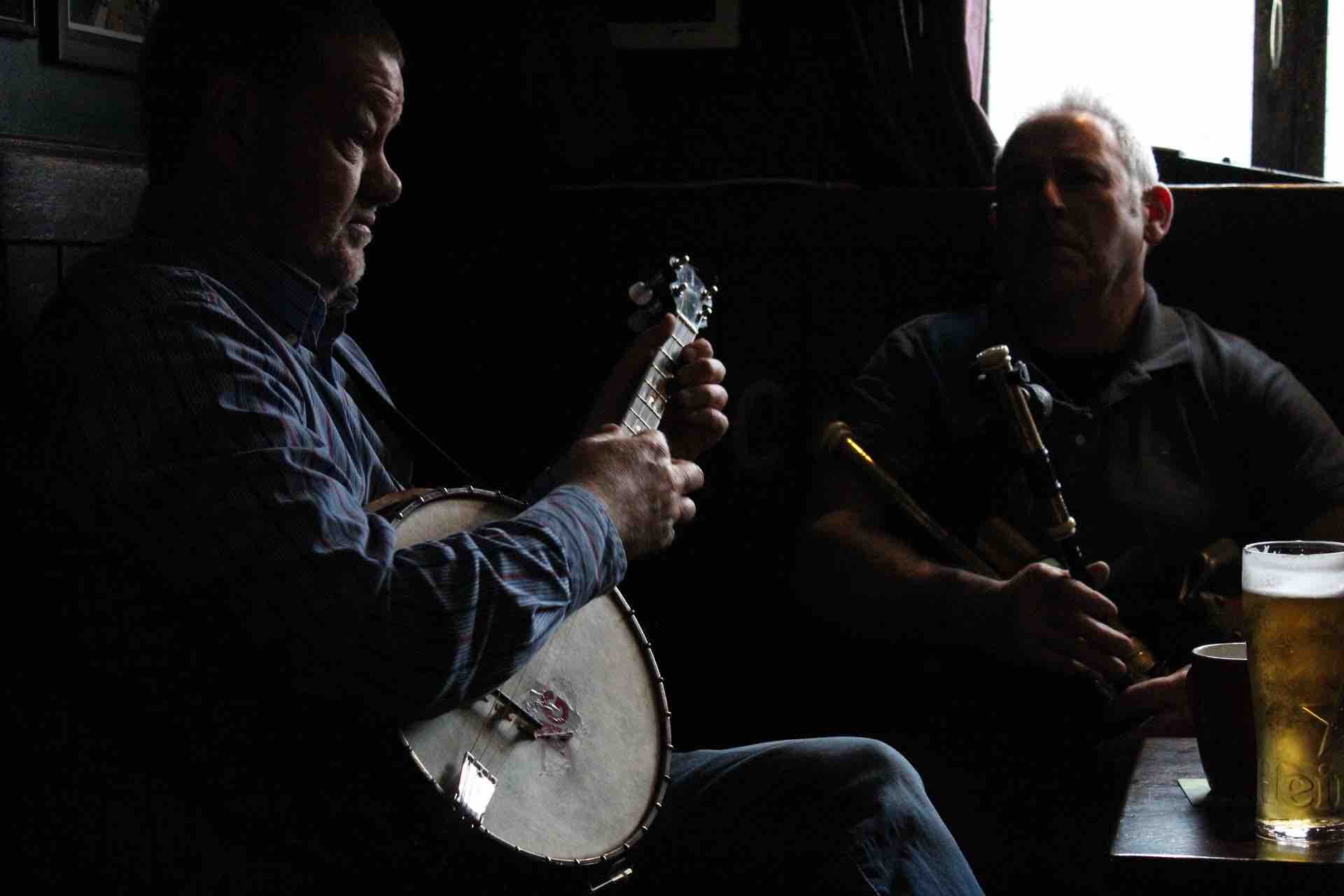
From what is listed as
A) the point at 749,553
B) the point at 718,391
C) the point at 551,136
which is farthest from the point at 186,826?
the point at 551,136

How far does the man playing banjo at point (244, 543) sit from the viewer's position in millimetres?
1184

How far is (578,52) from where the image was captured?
282 centimetres

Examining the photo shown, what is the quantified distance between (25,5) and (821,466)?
1343mm

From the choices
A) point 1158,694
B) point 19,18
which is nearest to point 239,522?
point 19,18

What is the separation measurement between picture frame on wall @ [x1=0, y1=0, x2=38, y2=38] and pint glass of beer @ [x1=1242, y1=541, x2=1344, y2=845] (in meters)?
1.65

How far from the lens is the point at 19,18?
1.90m

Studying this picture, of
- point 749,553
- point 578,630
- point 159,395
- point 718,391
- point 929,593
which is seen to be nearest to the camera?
point 159,395

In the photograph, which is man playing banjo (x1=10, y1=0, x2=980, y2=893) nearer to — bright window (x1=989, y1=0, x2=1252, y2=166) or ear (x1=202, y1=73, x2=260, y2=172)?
ear (x1=202, y1=73, x2=260, y2=172)

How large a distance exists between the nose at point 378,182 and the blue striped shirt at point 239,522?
27 centimetres

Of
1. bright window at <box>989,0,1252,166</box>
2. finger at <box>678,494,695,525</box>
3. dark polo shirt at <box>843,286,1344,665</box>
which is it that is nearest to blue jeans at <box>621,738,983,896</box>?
finger at <box>678,494,695,525</box>

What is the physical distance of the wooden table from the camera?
→ 1.05 m

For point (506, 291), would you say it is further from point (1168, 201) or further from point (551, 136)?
point (1168, 201)

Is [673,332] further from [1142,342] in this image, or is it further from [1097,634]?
[1142,342]

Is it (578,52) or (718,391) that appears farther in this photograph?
(578,52)
